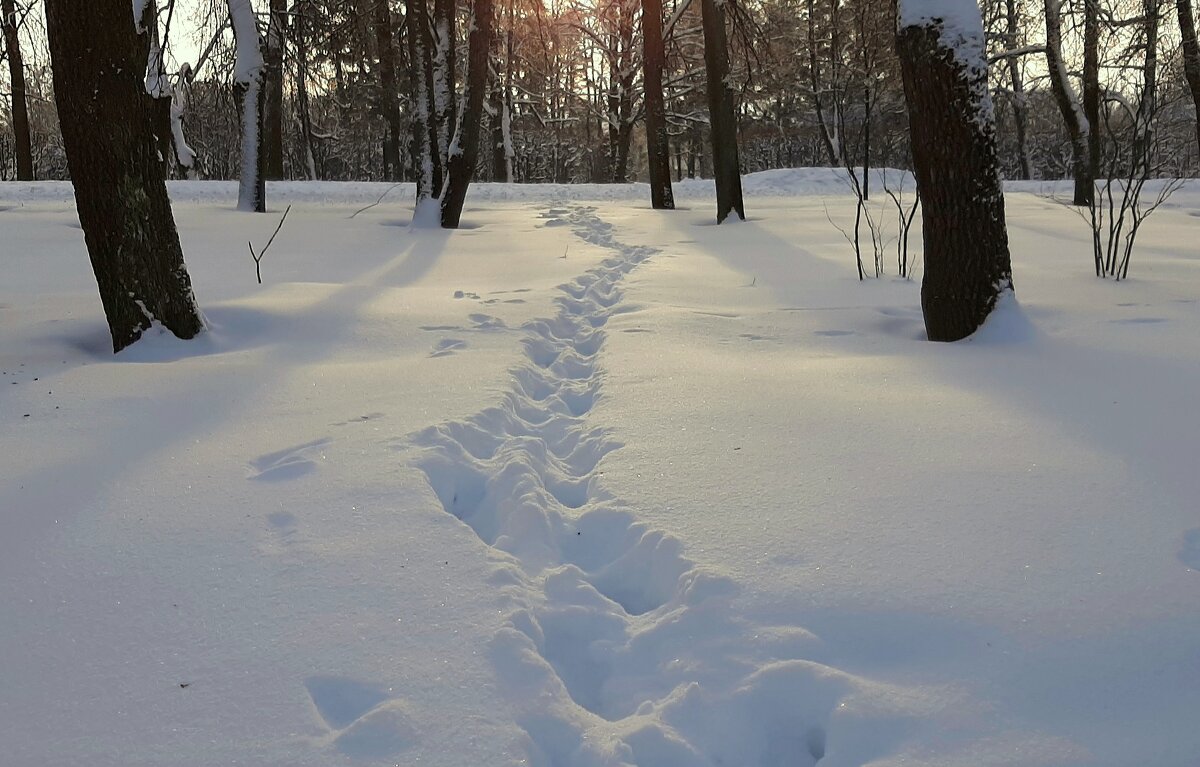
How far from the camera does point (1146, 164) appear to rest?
6051 mm

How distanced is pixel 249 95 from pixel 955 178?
35.1ft

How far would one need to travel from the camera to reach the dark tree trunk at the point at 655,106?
43.7 feet

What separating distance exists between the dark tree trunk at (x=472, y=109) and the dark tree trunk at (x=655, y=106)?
364 cm

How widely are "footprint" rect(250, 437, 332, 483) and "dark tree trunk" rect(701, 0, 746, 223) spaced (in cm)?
894

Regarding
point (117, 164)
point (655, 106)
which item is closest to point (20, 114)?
point (655, 106)

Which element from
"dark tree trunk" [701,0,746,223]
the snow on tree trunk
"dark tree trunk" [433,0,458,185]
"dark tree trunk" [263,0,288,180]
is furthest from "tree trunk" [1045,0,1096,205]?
the snow on tree trunk

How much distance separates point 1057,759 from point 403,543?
163cm

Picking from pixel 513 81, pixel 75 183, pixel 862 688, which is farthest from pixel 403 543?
pixel 513 81

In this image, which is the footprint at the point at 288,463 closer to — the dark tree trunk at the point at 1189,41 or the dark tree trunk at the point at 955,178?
the dark tree trunk at the point at 955,178

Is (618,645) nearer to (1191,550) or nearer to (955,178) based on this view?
(1191,550)

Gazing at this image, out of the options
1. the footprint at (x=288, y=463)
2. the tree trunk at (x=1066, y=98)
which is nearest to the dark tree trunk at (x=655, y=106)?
the tree trunk at (x=1066, y=98)

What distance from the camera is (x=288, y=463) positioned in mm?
3016

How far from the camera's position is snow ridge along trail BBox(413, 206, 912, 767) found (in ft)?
5.52

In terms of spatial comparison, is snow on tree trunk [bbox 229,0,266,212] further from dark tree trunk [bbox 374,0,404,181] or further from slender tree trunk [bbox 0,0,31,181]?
slender tree trunk [bbox 0,0,31,181]
